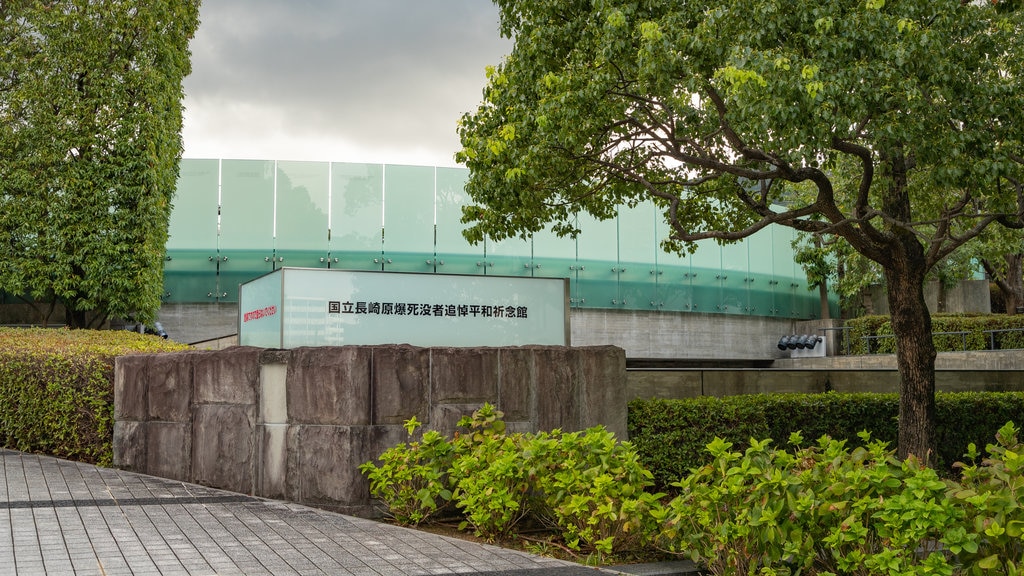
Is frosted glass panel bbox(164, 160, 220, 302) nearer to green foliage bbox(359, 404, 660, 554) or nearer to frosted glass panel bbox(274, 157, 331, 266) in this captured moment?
frosted glass panel bbox(274, 157, 331, 266)

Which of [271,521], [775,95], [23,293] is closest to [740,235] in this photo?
[775,95]

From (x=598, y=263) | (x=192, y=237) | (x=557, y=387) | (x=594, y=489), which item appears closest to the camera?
(x=594, y=489)

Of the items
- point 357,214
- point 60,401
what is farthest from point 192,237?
point 60,401

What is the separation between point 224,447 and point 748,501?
515cm

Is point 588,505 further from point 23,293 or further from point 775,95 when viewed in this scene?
point 23,293

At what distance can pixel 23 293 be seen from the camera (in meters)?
19.0

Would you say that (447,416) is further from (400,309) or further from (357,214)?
Answer: (357,214)

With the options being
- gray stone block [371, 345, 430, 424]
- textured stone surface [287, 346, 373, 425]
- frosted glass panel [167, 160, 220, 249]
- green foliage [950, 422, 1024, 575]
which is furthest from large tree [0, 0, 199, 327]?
green foliage [950, 422, 1024, 575]

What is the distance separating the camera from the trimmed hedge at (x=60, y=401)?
388 inches

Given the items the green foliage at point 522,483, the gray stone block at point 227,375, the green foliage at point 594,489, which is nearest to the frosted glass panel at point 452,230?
the gray stone block at point 227,375

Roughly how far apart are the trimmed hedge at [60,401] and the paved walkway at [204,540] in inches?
59.4

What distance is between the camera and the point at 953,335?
25266 millimetres

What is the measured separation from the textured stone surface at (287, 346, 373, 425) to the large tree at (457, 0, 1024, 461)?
2.95 m

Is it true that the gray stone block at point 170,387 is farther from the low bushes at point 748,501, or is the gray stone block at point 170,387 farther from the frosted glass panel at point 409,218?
the frosted glass panel at point 409,218
